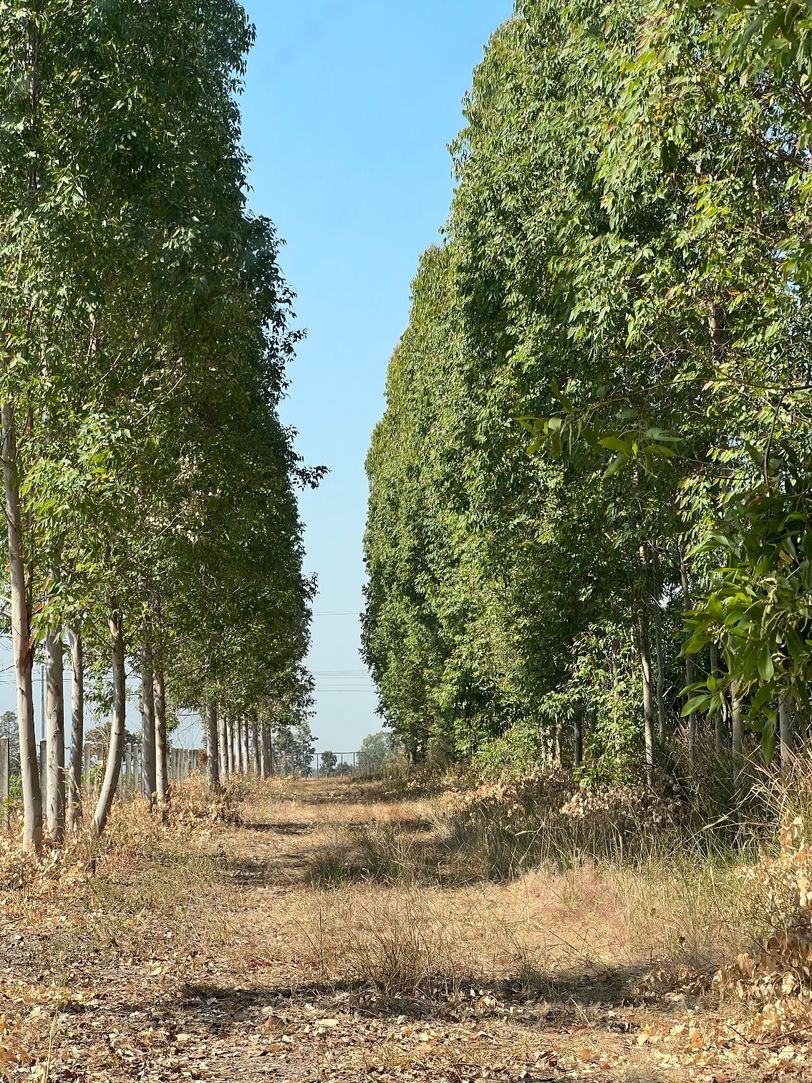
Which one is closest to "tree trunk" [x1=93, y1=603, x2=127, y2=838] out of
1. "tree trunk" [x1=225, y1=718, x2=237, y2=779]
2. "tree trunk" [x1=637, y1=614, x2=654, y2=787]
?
"tree trunk" [x1=637, y1=614, x2=654, y2=787]

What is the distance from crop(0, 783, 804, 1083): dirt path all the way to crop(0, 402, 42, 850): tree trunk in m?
1.38

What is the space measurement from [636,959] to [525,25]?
1162 centimetres

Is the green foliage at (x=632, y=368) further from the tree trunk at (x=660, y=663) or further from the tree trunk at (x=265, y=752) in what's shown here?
the tree trunk at (x=265, y=752)

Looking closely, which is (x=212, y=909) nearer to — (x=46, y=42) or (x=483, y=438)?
(x=483, y=438)

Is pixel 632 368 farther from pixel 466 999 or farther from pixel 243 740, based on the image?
pixel 243 740

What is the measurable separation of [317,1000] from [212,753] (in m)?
21.9

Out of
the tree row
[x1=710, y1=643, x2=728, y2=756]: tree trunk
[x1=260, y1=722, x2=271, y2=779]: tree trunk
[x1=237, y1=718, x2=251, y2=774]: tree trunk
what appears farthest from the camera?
[x1=260, y1=722, x2=271, y2=779]: tree trunk

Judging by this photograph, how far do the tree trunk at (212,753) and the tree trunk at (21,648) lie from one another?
44.9 ft

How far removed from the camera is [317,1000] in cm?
753

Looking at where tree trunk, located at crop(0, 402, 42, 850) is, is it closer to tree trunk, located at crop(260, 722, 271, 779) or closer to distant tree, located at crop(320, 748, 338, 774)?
tree trunk, located at crop(260, 722, 271, 779)

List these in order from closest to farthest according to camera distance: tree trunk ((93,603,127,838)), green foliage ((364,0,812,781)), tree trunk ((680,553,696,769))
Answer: green foliage ((364,0,812,781)), tree trunk ((680,553,696,769)), tree trunk ((93,603,127,838))

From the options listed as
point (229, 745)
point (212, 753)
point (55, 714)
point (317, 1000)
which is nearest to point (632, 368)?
point (317, 1000)

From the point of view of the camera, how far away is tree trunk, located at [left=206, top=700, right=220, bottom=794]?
2745 cm

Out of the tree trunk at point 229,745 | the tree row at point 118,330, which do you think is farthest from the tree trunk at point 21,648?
the tree trunk at point 229,745
